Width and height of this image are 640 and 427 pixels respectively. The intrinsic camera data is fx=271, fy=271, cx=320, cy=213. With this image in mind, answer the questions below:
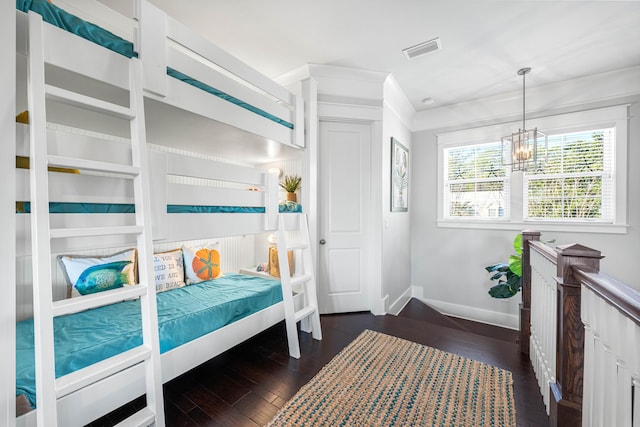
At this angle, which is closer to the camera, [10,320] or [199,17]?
[10,320]

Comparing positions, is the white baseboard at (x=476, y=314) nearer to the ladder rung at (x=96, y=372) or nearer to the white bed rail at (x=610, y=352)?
the white bed rail at (x=610, y=352)

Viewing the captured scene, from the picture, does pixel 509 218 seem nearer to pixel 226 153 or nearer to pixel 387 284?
pixel 387 284

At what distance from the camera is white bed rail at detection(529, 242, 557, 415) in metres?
1.48

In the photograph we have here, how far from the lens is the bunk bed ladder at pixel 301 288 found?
2.14 metres

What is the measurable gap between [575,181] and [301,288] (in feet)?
11.0

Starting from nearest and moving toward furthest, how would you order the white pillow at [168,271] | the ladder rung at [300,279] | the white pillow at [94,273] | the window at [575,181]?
1. the white pillow at [94,273]
2. the ladder rung at [300,279]
3. the white pillow at [168,271]
4. the window at [575,181]

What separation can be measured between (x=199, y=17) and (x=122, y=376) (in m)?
2.47

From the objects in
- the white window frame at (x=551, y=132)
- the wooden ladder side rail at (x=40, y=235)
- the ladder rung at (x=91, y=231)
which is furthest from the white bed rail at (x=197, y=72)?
the white window frame at (x=551, y=132)

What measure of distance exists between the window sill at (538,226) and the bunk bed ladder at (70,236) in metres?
3.71

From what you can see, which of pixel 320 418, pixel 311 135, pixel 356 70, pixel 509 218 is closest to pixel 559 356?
pixel 320 418

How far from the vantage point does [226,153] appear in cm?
285

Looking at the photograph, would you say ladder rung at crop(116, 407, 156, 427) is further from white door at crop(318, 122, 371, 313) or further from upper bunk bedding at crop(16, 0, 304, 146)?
white door at crop(318, 122, 371, 313)

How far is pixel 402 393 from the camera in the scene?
1.70 m

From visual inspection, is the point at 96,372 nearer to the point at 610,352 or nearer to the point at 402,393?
the point at 402,393
